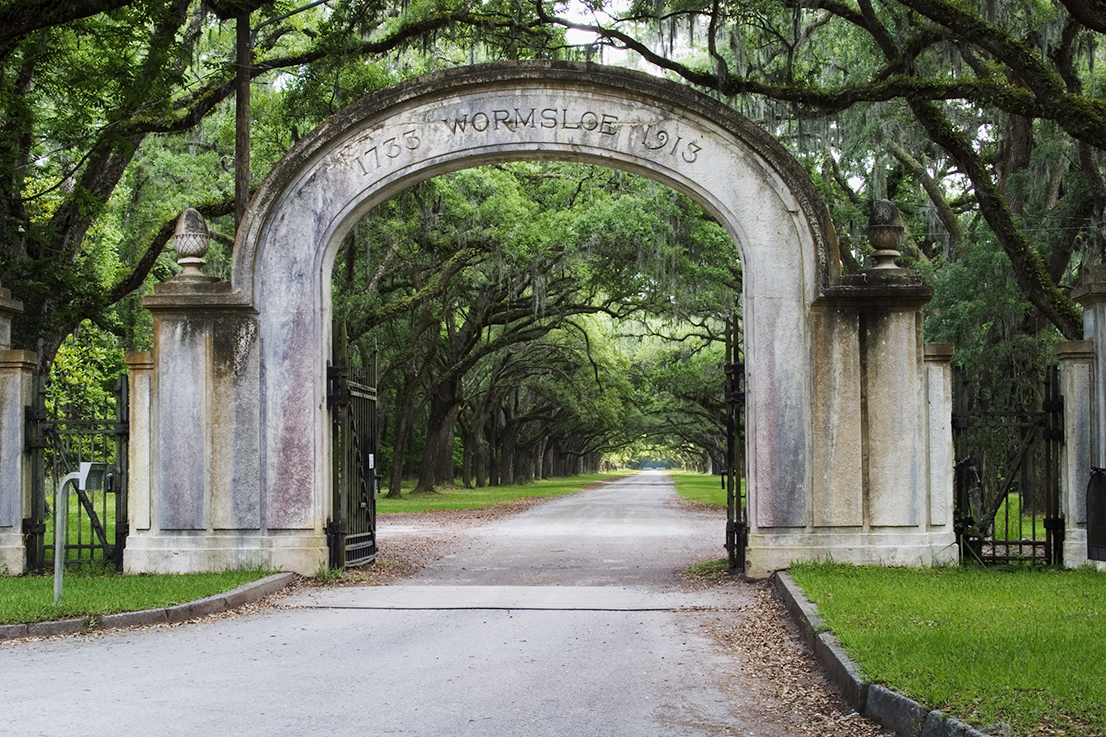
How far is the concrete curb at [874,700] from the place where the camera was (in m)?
4.98

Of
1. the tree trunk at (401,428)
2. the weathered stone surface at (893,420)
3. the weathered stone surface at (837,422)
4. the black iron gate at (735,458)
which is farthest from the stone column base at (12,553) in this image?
the tree trunk at (401,428)

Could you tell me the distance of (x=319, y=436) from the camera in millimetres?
12023

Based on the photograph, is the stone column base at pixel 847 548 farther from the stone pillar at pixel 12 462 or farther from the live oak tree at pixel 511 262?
the live oak tree at pixel 511 262

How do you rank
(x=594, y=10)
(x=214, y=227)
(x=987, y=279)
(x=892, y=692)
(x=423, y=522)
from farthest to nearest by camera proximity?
(x=214, y=227) → (x=423, y=522) → (x=987, y=279) → (x=594, y=10) → (x=892, y=692)

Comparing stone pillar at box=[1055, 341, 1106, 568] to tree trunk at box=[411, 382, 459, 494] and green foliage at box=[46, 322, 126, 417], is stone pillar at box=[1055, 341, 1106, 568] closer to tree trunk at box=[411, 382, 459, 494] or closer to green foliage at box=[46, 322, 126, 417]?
green foliage at box=[46, 322, 126, 417]

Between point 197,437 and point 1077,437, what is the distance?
365 inches

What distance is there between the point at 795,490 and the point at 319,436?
5.06m

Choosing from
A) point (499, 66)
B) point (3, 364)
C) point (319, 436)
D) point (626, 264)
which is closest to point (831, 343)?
point (499, 66)

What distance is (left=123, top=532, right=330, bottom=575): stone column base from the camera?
11.8m

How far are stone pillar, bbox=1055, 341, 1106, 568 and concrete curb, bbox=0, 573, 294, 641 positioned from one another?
830cm

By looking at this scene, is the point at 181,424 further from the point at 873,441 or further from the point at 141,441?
the point at 873,441

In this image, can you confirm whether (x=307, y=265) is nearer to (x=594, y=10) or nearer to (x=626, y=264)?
(x=594, y=10)

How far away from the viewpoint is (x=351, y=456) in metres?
12.9

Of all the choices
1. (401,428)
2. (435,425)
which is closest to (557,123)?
(401,428)
